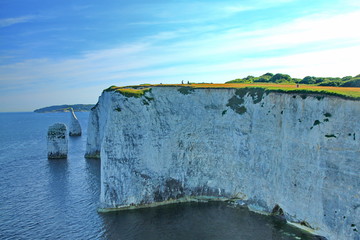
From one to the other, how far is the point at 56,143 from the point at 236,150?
45.5m

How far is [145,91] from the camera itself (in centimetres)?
3997

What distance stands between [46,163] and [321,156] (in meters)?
53.4

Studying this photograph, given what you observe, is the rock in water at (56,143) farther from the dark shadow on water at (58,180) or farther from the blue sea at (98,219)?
the blue sea at (98,219)

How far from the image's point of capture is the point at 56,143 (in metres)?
64.8

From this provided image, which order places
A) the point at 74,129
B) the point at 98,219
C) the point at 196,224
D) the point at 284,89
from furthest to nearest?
the point at 74,129
the point at 284,89
the point at 98,219
the point at 196,224

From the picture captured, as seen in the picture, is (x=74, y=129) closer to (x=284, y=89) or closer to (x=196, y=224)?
(x=196, y=224)

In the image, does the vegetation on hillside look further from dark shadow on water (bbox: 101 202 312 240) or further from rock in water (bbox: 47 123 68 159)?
rock in water (bbox: 47 123 68 159)

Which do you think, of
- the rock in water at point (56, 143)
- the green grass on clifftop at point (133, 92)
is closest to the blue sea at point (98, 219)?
the green grass on clifftop at point (133, 92)

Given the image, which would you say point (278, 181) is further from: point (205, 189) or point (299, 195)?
point (205, 189)

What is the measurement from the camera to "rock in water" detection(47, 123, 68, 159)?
64.4 metres

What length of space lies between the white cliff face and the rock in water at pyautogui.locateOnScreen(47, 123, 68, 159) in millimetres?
32307

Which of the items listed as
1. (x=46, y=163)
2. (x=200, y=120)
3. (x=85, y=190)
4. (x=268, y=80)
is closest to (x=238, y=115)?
(x=200, y=120)

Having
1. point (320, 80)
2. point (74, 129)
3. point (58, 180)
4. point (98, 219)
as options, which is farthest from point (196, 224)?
point (74, 129)

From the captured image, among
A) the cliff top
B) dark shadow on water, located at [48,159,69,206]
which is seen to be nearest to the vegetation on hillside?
the cliff top
